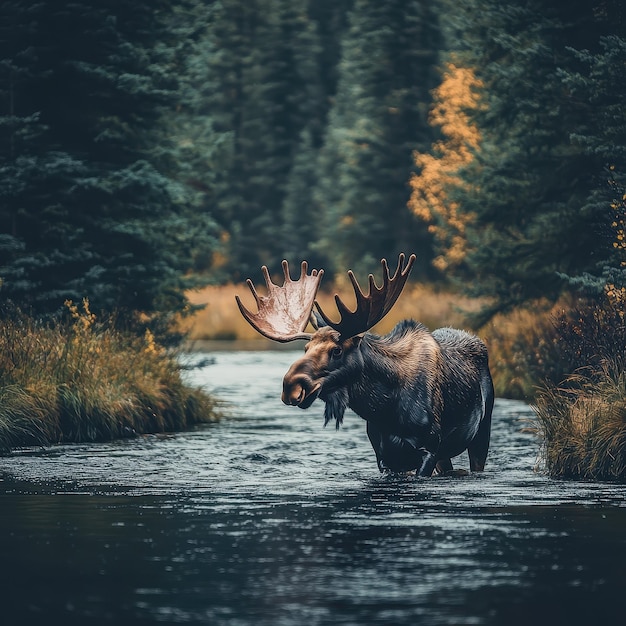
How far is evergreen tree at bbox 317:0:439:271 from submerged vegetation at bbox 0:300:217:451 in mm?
37220

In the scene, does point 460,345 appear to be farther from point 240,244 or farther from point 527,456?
point 240,244

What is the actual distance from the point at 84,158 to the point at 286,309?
366 inches

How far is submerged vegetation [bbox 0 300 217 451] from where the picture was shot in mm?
19312

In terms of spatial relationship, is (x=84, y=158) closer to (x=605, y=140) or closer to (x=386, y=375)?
(x=605, y=140)

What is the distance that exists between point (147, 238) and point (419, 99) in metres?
36.4

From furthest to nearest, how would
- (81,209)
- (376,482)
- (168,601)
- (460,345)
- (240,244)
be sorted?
(240,244) → (81,209) → (460,345) → (376,482) → (168,601)

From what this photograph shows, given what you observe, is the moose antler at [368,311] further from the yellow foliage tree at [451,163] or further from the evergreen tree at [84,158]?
the yellow foliage tree at [451,163]

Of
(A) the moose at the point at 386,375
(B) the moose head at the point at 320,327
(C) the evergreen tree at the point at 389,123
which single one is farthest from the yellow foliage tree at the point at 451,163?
(B) the moose head at the point at 320,327

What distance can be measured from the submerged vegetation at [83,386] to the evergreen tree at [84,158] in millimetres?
849

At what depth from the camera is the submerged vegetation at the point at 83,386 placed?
19.3 m

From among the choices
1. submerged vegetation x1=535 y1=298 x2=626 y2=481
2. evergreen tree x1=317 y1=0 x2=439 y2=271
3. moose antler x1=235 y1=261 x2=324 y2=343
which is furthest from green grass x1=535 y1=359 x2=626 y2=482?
evergreen tree x1=317 y1=0 x2=439 y2=271

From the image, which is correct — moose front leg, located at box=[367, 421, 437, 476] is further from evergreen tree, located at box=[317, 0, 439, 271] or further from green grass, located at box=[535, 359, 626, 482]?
evergreen tree, located at box=[317, 0, 439, 271]

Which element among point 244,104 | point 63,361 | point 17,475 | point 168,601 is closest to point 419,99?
point 244,104

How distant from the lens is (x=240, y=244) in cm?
7175
